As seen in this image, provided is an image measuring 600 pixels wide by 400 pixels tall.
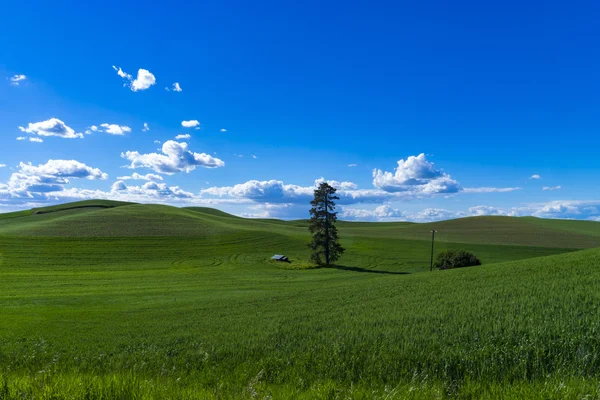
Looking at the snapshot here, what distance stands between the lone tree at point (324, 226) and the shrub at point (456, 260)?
15756 mm

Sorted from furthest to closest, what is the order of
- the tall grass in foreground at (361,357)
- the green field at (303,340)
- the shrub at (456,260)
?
1. the shrub at (456,260)
2. the green field at (303,340)
3. the tall grass in foreground at (361,357)

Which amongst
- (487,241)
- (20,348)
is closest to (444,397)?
(20,348)

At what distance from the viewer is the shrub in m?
50.1

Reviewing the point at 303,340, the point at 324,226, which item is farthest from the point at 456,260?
the point at 303,340

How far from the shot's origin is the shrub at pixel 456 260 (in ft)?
164

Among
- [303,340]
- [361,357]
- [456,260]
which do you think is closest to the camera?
[361,357]

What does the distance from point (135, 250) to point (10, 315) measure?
149 ft

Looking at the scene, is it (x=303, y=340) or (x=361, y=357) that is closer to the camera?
(x=361, y=357)

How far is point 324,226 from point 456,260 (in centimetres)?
2093

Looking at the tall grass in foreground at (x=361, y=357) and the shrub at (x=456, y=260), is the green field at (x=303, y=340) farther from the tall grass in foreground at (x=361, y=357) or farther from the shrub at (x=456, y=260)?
the shrub at (x=456, y=260)

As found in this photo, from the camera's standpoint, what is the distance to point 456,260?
166ft

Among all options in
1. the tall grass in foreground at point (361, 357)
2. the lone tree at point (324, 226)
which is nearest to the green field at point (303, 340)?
the tall grass in foreground at point (361, 357)

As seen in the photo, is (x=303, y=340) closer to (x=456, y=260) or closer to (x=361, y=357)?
(x=361, y=357)

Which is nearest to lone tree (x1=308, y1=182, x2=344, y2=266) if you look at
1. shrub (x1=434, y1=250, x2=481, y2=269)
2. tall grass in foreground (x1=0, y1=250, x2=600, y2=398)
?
shrub (x1=434, y1=250, x2=481, y2=269)
